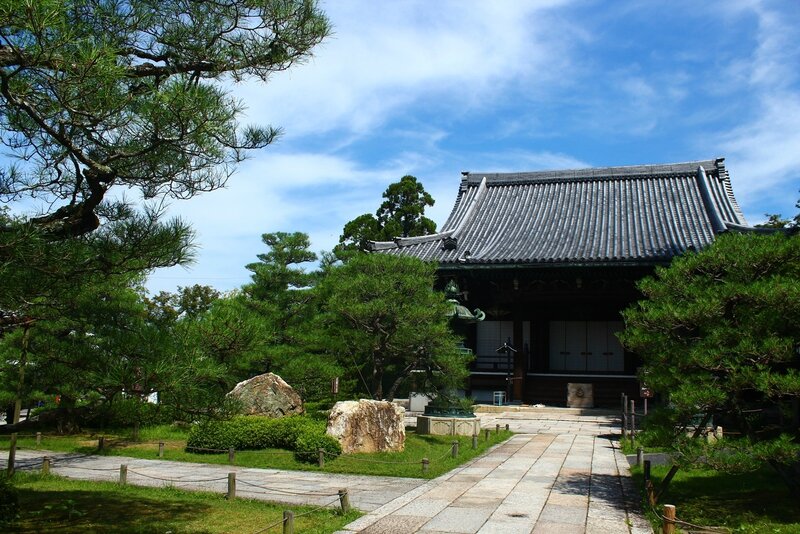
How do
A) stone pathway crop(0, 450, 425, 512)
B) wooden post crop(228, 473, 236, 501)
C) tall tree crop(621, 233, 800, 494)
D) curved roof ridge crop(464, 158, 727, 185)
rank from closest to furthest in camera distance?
tall tree crop(621, 233, 800, 494), wooden post crop(228, 473, 236, 501), stone pathway crop(0, 450, 425, 512), curved roof ridge crop(464, 158, 727, 185)

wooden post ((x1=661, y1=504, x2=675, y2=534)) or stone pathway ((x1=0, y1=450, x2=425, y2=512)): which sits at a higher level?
wooden post ((x1=661, y1=504, x2=675, y2=534))

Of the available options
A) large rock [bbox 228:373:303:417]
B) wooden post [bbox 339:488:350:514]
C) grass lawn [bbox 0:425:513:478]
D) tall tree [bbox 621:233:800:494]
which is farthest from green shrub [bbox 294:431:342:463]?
tall tree [bbox 621:233:800:494]

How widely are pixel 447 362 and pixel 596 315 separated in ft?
39.8

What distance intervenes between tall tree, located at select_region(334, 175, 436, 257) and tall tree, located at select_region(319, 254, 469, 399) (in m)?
20.0

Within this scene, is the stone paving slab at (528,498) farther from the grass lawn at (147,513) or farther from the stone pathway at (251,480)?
the grass lawn at (147,513)

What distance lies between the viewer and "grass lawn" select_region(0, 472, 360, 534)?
281 inches

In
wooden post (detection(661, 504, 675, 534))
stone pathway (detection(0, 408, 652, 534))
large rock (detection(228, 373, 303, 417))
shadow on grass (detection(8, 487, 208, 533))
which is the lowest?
shadow on grass (detection(8, 487, 208, 533))

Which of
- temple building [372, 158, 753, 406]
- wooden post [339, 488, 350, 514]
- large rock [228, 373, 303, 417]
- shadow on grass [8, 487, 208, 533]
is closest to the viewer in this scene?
shadow on grass [8, 487, 208, 533]

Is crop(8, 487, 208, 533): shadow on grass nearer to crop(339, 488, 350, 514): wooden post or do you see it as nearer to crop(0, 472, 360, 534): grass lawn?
crop(0, 472, 360, 534): grass lawn

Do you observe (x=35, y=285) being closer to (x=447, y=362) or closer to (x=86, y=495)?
(x=86, y=495)

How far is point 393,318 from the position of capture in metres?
13.5

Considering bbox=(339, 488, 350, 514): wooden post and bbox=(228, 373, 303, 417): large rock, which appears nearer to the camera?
bbox=(339, 488, 350, 514): wooden post

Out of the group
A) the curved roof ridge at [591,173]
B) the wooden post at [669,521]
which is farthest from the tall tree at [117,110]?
the curved roof ridge at [591,173]

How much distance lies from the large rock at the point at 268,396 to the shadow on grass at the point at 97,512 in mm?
5260
